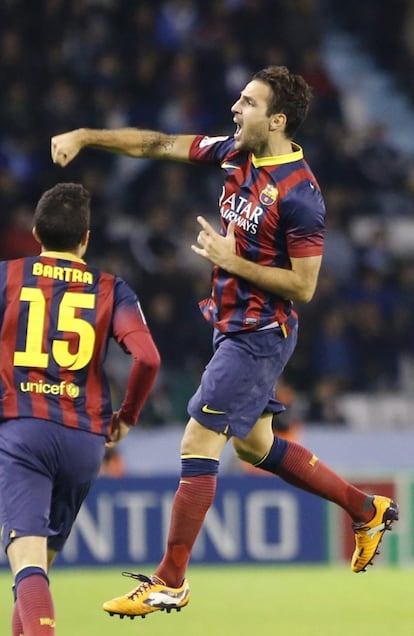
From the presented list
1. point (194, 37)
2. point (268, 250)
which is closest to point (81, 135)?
point (268, 250)

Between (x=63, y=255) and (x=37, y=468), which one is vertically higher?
(x=63, y=255)

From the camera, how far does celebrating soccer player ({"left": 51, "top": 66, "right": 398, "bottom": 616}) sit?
5.98m

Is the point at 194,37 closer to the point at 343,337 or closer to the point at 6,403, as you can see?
the point at 343,337

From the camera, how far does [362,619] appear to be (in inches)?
305

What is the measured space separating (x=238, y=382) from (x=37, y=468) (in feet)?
3.57

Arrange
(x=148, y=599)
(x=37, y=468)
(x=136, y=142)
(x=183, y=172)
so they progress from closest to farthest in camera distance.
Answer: (x=37, y=468)
(x=148, y=599)
(x=136, y=142)
(x=183, y=172)

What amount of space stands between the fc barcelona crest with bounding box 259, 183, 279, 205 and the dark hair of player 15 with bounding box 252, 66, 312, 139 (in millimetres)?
245

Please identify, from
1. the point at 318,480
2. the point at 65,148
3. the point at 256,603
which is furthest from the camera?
the point at 256,603

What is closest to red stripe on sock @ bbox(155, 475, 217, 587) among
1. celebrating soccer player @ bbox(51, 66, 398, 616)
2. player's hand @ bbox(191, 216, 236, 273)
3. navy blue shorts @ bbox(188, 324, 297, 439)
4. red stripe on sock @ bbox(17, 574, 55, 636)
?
celebrating soccer player @ bbox(51, 66, 398, 616)

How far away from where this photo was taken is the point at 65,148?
19.1 feet

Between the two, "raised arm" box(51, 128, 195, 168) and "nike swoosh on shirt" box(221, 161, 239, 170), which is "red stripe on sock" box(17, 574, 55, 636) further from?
"nike swoosh on shirt" box(221, 161, 239, 170)

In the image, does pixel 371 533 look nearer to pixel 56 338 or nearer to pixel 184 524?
pixel 184 524

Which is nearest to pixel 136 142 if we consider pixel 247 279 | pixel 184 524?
pixel 247 279

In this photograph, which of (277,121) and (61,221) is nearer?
(61,221)
